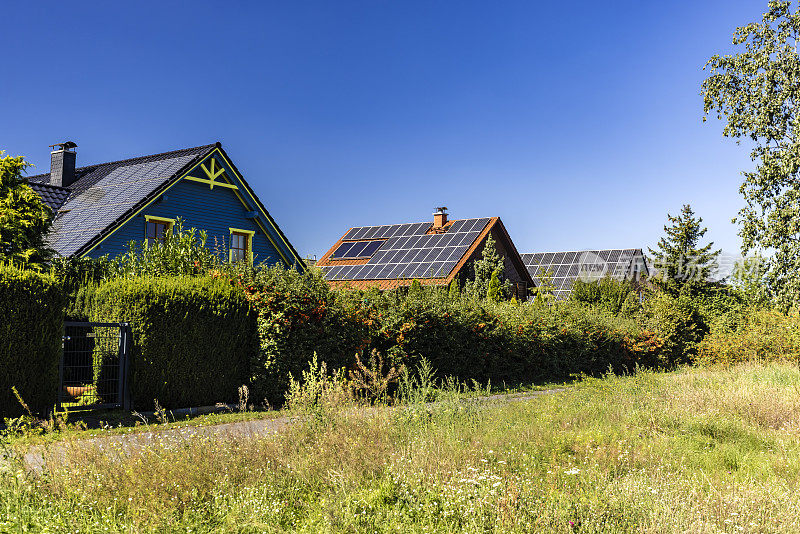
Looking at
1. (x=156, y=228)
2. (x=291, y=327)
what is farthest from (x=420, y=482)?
(x=156, y=228)

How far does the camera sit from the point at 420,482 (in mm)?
5844

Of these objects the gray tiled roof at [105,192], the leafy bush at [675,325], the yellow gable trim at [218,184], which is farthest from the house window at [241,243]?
the leafy bush at [675,325]

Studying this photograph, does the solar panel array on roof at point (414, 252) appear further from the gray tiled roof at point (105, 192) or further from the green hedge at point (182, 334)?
the green hedge at point (182, 334)

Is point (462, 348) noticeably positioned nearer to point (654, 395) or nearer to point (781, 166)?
point (654, 395)

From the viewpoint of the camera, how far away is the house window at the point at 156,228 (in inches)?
872

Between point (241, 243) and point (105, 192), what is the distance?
17.6 feet

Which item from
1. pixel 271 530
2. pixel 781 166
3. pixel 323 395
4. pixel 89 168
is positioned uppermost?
pixel 89 168

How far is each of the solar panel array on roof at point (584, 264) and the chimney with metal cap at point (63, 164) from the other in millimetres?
28780

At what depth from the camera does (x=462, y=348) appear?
17172mm

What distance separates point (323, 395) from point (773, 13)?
72.4ft

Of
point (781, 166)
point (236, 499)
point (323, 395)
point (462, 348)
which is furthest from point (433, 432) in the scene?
point (781, 166)

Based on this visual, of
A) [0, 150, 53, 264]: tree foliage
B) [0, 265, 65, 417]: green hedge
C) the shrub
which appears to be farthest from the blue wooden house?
[0, 265, 65, 417]: green hedge

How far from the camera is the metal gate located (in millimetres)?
11898

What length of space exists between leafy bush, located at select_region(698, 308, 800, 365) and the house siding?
17.1 metres
